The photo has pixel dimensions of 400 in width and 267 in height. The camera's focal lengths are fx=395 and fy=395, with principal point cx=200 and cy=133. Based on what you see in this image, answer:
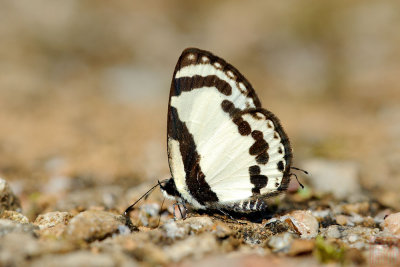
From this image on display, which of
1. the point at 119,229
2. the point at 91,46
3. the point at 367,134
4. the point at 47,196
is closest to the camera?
the point at 119,229

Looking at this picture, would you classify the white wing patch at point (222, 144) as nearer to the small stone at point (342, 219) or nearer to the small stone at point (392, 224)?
the small stone at point (342, 219)

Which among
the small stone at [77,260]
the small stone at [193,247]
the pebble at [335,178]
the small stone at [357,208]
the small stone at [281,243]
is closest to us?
the small stone at [77,260]

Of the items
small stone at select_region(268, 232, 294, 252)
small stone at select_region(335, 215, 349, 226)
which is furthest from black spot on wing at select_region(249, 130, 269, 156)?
small stone at select_region(335, 215, 349, 226)

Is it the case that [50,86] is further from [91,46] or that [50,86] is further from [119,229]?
[119,229]

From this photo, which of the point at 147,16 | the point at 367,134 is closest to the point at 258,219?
the point at 367,134

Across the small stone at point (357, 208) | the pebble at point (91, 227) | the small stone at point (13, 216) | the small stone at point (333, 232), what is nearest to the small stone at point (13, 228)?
the pebble at point (91, 227)

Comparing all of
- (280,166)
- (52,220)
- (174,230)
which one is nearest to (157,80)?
(280,166)

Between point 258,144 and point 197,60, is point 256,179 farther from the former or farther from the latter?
point 197,60

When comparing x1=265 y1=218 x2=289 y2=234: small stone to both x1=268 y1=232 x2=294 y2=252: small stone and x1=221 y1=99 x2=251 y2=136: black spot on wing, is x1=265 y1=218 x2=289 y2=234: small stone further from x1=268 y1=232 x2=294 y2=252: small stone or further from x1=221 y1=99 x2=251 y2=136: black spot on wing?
x1=221 y1=99 x2=251 y2=136: black spot on wing
